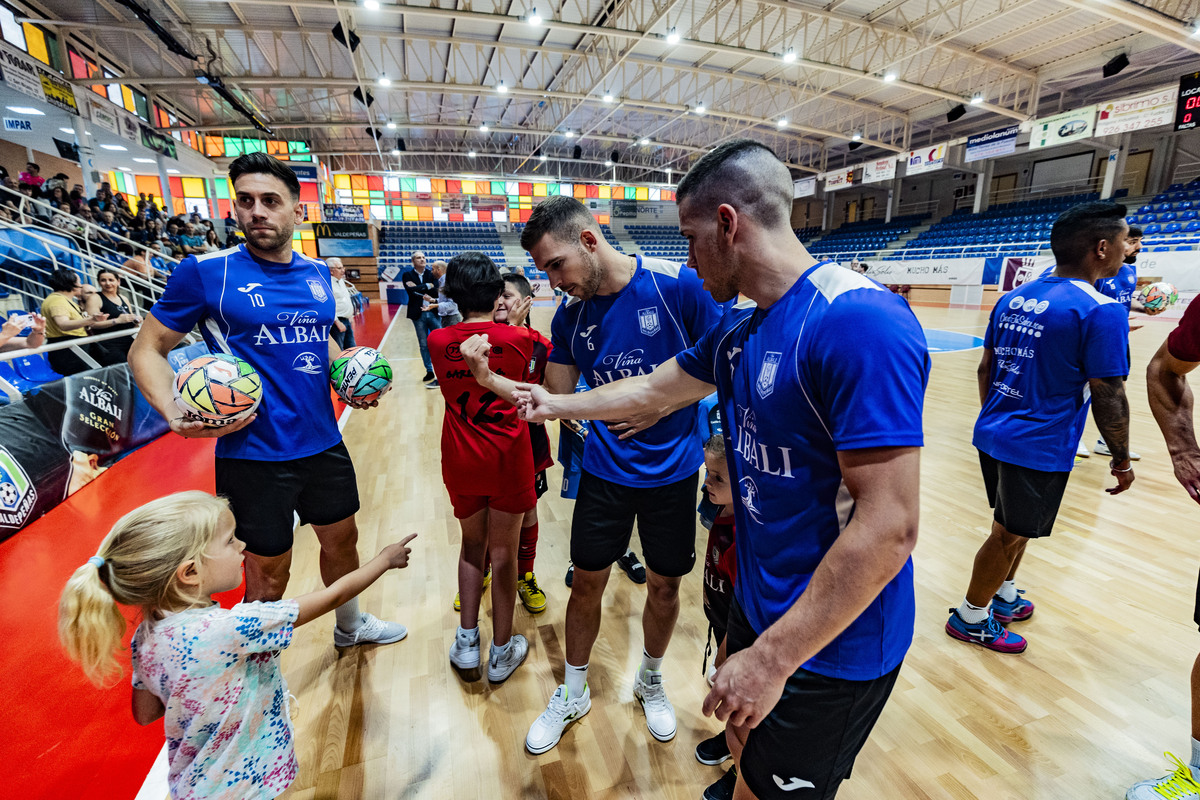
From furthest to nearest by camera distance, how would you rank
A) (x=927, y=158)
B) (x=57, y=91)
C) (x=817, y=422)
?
(x=927, y=158) → (x=57, y=91) → (x=817, y=422)

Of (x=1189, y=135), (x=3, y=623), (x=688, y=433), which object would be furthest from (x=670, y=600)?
(x=1189, y=135)

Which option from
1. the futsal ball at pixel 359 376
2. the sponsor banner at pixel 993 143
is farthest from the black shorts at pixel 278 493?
the sponsor banner at pixel 993 143

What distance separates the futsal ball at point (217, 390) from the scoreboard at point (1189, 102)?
18.3 metres

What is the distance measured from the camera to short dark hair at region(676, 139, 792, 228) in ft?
3.43

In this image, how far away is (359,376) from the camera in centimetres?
219

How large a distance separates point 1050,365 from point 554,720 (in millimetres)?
2451

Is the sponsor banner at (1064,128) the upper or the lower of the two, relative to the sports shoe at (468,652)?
upper

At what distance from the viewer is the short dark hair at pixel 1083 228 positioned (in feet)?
7.07

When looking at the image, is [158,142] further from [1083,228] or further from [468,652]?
[1083,228]

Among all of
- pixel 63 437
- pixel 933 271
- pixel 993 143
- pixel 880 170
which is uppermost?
pixel 993 143

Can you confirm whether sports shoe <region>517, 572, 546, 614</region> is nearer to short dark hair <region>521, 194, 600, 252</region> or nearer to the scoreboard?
short dark hair <region>521, 194, 600, 252</region>

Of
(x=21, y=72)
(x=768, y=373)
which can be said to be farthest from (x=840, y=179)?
(x=768, y=373)

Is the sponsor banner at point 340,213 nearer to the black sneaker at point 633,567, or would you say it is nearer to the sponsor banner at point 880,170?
the sponsor banner at point 880,170

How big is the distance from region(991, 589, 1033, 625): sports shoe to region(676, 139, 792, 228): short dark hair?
2690 mm
